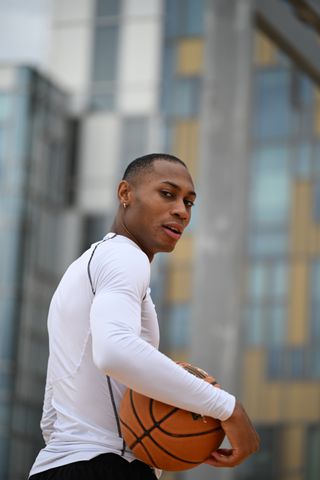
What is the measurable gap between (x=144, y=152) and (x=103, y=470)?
2427 centimetres

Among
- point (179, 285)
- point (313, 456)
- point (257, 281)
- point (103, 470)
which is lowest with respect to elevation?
point (313, 456)

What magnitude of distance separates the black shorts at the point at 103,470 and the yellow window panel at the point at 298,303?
67.8ft

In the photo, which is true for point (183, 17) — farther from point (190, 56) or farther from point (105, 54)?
point (105, 54)

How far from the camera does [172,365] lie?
2543mm

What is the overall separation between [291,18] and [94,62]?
2109cm

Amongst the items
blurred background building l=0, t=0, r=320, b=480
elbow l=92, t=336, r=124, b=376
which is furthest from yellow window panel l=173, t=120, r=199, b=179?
elbow l=92, t=336, r=124, b=376

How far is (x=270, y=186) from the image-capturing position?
24703 millimetres

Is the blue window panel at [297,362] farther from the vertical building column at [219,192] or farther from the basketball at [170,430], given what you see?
the basketball at [170,430]

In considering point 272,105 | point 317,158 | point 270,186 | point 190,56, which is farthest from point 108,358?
point 190,56

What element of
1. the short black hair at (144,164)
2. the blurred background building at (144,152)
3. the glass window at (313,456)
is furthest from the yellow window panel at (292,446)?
the short black hair at (144,164)

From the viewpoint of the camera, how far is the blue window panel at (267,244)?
78.3 feet

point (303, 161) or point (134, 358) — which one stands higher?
point (303, 161)

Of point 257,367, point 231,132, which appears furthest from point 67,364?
point 257,367

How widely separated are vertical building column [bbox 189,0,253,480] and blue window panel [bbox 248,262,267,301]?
14.0 metres
